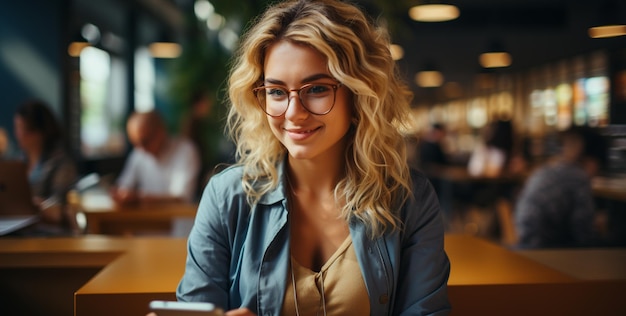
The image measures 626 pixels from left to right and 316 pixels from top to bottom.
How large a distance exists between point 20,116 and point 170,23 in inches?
390

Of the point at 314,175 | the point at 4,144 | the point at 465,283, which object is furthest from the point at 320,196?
the point at 4,144

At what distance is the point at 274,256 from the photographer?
1701 mm

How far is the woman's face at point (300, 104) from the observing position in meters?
1.65

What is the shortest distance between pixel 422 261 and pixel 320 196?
331 millimetres

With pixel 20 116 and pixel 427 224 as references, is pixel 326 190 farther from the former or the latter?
pixel 20 116

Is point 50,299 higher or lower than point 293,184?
lower

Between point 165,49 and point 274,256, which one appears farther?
point 165,49

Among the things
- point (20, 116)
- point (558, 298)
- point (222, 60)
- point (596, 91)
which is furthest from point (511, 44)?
point (558, 298)

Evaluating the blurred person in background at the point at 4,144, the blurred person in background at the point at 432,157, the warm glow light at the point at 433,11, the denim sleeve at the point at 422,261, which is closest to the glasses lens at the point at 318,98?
the denim sleeve at the point at 422,261

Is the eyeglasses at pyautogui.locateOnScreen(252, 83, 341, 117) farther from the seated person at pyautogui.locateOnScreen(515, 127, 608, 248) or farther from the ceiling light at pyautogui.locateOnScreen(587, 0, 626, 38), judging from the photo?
the seated person at pyautogui.locateOnScreen(515, 127, 608, 248)

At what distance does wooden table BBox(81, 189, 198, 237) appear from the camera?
408 cm

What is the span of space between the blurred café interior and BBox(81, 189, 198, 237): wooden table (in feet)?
0.03

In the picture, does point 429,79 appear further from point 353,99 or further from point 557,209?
point 353,99

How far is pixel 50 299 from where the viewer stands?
2.52m
